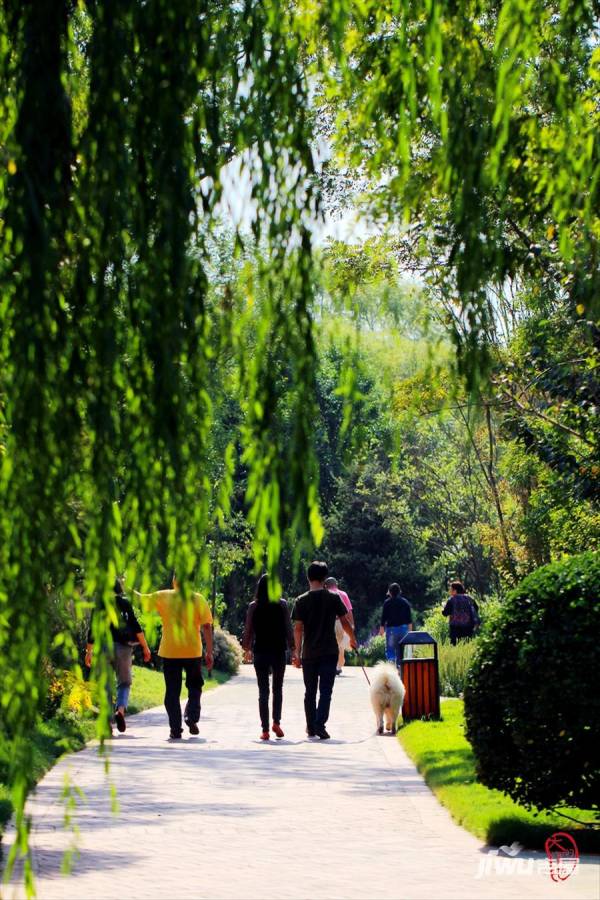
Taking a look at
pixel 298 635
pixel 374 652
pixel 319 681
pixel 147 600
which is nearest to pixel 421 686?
pixel 319 681

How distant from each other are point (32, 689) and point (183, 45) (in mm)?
2275

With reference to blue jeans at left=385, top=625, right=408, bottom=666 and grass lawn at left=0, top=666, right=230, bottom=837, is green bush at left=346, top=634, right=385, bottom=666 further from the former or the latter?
blue jeans at left=385, top=625, right=408, bottom=666

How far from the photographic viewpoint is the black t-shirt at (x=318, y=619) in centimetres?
1769

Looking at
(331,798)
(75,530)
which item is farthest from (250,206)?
(331,798)

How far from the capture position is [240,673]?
142ft

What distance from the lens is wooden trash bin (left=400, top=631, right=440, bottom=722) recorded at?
1984 cm

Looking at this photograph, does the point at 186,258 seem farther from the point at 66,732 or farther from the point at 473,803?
the point at 66,732

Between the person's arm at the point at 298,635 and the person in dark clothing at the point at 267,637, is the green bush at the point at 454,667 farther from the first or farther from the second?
the person in dark clothing at the point at 267,637

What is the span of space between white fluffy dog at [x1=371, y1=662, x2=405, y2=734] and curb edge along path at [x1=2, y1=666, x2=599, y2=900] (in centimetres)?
105

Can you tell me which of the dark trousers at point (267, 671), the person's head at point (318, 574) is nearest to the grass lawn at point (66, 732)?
the dark trousers at point (267, 671)

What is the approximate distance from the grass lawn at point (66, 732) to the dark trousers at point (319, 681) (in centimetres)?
272

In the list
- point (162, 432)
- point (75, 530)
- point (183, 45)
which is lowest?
Answer: point (75, 530)

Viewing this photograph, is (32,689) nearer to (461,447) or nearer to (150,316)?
(150,316)

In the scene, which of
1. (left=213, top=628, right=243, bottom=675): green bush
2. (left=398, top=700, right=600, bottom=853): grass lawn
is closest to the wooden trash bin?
(left=398, top=700, right=600, bottom=853): grass lawn
